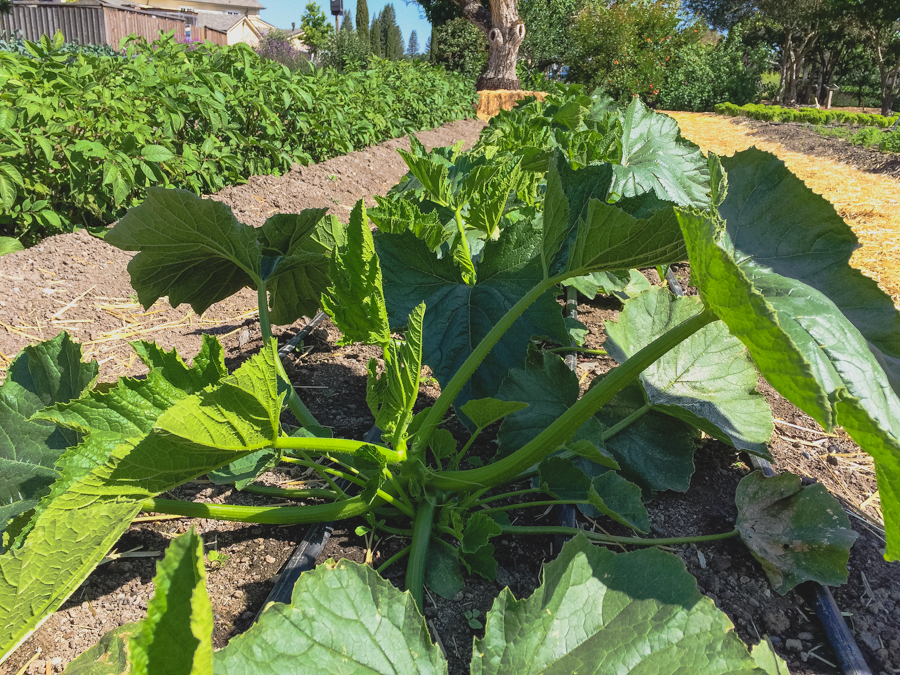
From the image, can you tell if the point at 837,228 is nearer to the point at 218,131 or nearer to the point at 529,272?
the point at 529,272

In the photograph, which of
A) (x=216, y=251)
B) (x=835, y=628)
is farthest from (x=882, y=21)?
(x=216, y=251)

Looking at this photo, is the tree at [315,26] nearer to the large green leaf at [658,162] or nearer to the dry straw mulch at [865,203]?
the dry straw mulch at [865,203]

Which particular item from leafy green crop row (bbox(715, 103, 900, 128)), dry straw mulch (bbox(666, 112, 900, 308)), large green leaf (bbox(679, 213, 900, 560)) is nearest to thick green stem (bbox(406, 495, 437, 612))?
large green leaf (bbox(679, 213, 900, 560))

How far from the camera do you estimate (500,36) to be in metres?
17.4

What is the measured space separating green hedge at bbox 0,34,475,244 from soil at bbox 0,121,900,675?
1.18 metres

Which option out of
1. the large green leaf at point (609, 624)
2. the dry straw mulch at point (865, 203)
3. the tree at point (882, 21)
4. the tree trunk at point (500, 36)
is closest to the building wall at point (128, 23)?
the tree trunk at point (500, 36)

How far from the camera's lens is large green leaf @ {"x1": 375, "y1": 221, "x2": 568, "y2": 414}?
173 cm

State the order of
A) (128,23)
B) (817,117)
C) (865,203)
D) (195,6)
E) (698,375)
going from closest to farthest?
(698,375)
(865,203)
(817,117)
(128,23)
(195,6)

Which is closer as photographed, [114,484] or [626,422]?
[114,484]

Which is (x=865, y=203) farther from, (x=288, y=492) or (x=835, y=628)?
(x=288, y=492)

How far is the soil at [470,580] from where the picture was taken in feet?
4.48

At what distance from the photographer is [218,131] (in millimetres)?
5266

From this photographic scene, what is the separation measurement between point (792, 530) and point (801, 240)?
0.71 m

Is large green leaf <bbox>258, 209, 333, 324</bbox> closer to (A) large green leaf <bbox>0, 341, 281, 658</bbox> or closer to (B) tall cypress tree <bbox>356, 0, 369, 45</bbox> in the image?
(A) large green leaf <bbox>0, 341, 281, 658</bbox>
